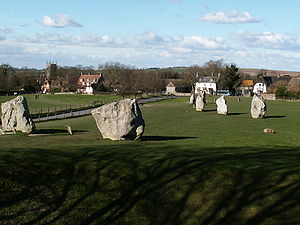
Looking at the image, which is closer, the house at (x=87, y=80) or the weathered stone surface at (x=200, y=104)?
the weathered stone surface at (x=200, y=104)

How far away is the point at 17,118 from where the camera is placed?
3103cm

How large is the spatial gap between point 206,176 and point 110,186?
333 centimetres

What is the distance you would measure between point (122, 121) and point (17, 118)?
35.6 ft

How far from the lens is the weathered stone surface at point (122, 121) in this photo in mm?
25219

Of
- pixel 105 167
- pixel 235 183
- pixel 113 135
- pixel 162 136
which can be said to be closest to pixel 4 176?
pixel 105 167

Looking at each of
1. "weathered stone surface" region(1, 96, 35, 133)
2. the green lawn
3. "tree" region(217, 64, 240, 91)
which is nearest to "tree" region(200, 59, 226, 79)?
"tree" region(217, 64, 240, 91)

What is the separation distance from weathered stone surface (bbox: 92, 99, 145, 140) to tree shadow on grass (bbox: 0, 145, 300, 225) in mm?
9887

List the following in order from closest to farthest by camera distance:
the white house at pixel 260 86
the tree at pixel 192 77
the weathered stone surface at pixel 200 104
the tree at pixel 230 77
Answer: the weathered stone surface at pixel 200 104
the tree at pixel 230 77
the white house at pixel 260 86
the tree at pixel 192 77

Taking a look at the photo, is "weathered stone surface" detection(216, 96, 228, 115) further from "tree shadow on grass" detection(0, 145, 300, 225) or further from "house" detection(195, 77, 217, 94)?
"house" detection(195, 77, 217, 94)

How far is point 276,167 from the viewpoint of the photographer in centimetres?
1388

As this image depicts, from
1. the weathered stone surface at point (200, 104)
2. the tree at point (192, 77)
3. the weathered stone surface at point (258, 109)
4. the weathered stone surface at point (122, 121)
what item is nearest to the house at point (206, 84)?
the tree at point (192, 77)

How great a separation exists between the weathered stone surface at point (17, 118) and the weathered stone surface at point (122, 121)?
8300 millimetres

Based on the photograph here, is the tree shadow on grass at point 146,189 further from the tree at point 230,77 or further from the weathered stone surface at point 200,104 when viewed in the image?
the tree at point 230,77

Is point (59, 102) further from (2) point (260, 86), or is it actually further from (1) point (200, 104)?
(2) point (260, 86)
